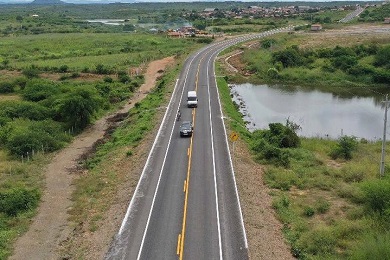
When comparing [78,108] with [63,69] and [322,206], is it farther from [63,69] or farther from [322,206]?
[63,69]

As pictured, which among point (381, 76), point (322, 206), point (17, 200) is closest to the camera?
point (322, 206)

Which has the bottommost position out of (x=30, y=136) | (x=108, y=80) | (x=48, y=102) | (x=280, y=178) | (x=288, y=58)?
(x=280, y=178)

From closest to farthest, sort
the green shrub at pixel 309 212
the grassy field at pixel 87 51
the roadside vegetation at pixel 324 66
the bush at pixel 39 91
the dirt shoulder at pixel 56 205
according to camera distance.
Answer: the dirt shoulder at pixel 56 205 → the green shrub at pixel 309 212 → the bush at pixel 39 91 → the roadside vegetation at pixel 324 66 → the grassy field at pixel 87 51

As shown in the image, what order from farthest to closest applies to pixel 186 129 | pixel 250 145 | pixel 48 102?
pixel 48 102 < pixel 250 145 < pixel 186 129

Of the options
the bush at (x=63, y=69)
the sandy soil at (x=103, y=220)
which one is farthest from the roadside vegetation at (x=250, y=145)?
the sandy soil at (x=103, y=220)

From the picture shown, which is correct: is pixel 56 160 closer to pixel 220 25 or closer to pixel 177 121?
pixel 177 121

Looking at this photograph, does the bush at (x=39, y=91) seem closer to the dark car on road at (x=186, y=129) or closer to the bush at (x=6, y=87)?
the bush at (x=6, y=87)

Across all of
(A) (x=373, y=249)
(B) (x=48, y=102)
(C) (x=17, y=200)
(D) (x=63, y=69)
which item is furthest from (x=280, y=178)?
(D) (x=63, y=69)
